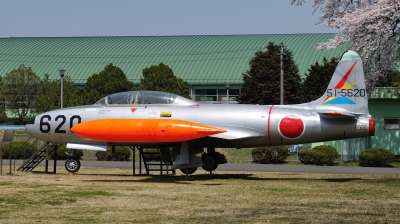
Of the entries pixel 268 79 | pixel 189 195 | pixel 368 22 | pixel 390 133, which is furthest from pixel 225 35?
pixel 189 195

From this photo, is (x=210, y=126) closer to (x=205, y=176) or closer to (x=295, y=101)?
(x=205, y=176)

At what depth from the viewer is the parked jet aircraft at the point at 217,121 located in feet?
86.7

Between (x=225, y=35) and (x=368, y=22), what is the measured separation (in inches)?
2942

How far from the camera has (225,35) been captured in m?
105

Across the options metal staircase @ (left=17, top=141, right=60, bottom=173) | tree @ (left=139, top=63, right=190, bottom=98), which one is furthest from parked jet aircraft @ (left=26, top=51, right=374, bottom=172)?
tree @ (left=139, top=63, right=190, bottom=98)

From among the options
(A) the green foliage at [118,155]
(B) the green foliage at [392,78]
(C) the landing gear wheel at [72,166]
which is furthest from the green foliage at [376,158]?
(C) the landing gear wheel at [72,166]

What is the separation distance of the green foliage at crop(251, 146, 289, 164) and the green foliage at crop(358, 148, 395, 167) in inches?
190

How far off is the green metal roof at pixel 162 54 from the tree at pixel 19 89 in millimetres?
16137

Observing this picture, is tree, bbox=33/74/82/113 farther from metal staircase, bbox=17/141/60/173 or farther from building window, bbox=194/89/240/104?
metal staircase, bbox=17/141/60/173

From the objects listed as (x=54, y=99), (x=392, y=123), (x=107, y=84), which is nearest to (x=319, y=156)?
(x=392, y=123)

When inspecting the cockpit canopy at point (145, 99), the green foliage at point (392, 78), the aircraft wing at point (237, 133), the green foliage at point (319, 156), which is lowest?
the green foliage at point (319, 156)

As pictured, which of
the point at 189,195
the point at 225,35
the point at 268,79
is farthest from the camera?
the point at 225,35

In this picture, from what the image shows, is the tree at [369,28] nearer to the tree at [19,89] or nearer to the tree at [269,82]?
the tree at [269,82]

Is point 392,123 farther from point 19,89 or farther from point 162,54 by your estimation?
point 162,54
